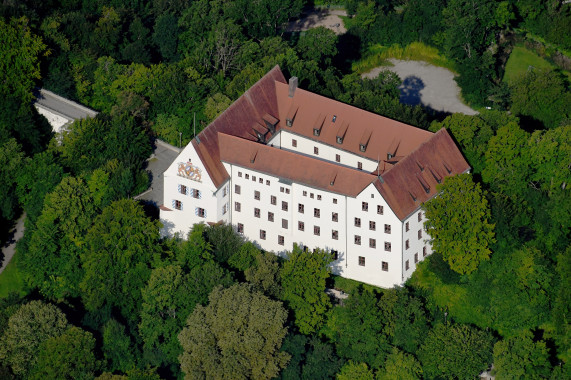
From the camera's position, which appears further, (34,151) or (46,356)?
(34,151)

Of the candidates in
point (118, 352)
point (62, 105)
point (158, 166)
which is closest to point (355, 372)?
point (118, 352)

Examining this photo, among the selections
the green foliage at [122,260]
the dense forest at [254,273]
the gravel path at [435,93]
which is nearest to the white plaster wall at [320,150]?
the dense forest at [254,273]

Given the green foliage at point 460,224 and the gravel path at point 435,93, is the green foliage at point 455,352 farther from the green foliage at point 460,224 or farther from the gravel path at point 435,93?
the gravel path at point 435,93

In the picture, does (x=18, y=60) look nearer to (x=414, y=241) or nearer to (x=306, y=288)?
(x=306, y=288)

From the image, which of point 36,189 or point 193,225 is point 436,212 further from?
point 36,189

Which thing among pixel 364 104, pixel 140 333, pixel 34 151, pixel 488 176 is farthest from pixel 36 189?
pixel 488 176

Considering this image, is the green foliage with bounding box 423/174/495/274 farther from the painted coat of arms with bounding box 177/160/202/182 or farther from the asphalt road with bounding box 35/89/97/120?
the asphalt road with bounding box 35/89/97/120

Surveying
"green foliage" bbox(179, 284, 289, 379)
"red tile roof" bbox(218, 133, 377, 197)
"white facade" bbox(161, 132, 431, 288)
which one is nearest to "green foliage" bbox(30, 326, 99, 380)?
"green foliage" bbox(179, 284, 289, 379)
